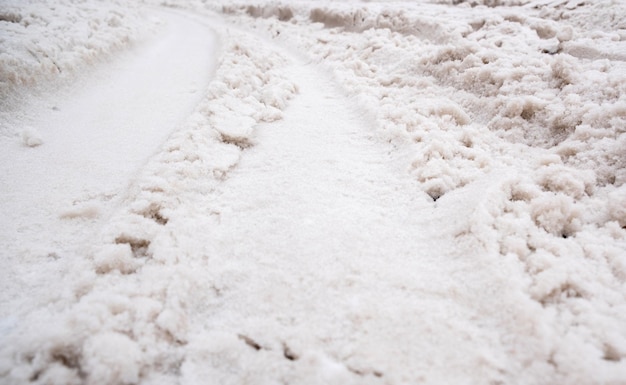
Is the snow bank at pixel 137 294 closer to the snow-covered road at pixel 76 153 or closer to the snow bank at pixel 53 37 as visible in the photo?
the snow-covered road at pixel 76 153

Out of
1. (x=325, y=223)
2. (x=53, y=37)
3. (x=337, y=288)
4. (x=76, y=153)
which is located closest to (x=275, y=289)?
(x=337, y=288)

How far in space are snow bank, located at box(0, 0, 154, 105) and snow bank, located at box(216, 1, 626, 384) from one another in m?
2.77

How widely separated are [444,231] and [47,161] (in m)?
2.36

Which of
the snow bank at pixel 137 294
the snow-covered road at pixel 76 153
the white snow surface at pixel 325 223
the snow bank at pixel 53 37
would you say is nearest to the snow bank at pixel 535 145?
the white snow surface at pixel 325 223

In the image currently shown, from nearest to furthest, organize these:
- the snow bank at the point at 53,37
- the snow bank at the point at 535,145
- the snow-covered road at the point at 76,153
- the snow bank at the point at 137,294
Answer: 1. the snow bank at the point at 137,294
2. the snow bank at the point at 535,145
3. the snow-covered road at the point at 76,153
4. the snow bank at the point at 53,37

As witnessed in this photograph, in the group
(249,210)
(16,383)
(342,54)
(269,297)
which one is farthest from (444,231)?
(342,54)

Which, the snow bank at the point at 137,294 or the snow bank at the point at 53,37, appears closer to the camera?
the snow bank at the point at 137,294

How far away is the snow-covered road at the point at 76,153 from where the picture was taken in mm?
1509

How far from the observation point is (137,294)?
1.21 metres

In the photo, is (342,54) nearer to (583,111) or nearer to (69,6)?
(583,111)

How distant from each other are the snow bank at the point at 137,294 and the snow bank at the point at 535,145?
107 centimetres

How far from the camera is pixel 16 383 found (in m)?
0.93

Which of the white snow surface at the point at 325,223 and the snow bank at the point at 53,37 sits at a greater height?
the snow bank at the point at 53,37

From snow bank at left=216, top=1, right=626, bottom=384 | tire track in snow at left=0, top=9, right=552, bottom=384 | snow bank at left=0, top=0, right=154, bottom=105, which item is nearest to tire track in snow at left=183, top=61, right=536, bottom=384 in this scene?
tire track in snow at left=0, top=9, right=552, bottom=384
